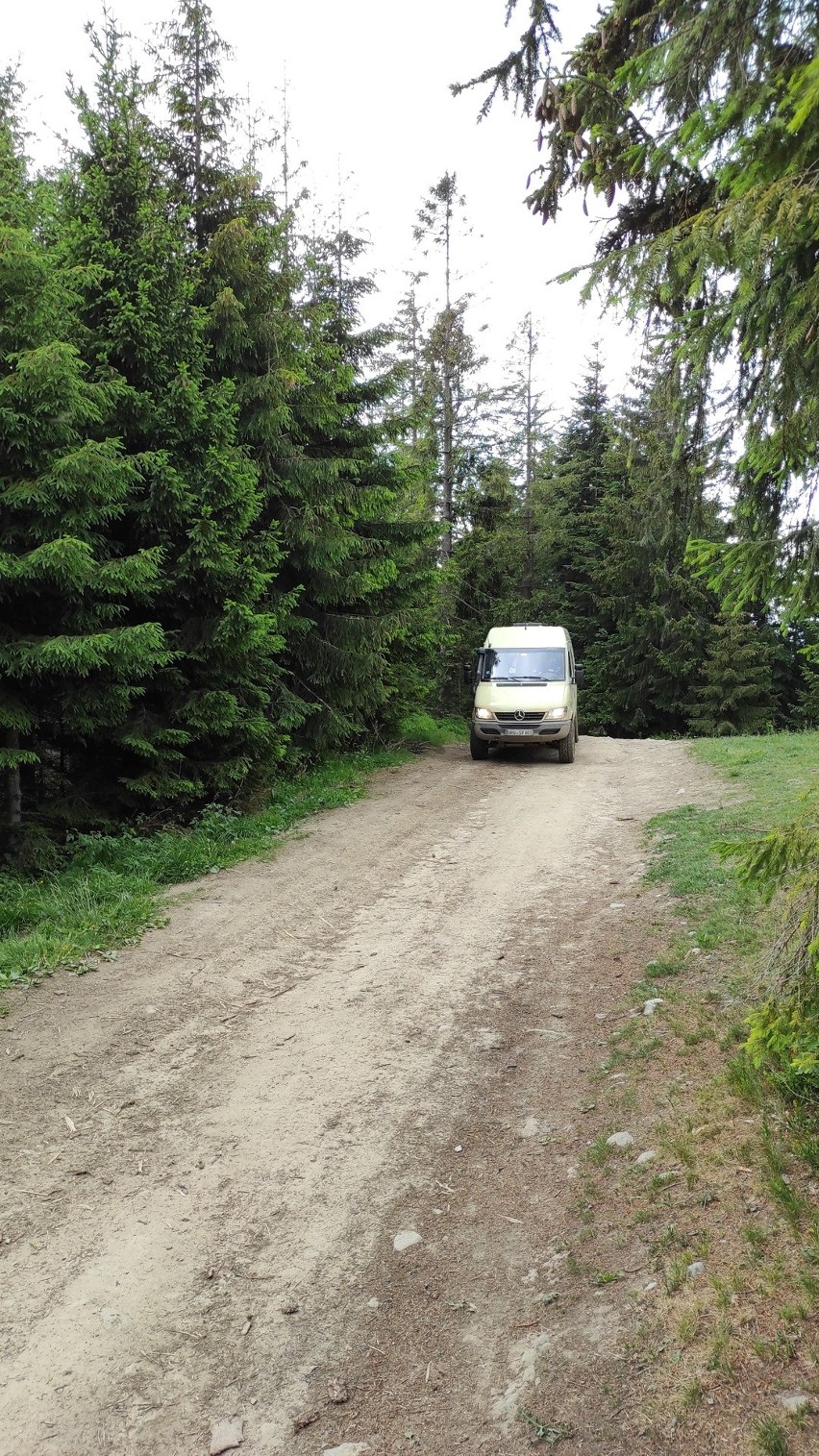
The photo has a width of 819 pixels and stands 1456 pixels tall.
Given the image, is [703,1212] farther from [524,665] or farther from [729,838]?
[524,665]

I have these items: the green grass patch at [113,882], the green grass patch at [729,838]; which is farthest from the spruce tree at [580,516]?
the green grass patch at [113,882]

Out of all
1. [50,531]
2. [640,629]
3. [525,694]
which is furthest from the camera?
[640,629]

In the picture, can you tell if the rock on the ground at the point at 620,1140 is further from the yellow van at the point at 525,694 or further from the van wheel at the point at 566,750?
the van wheel at the point at 566,750

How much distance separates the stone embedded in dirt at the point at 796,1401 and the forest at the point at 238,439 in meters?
2.49

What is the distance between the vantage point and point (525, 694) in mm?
14750

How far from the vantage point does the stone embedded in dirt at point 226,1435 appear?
254 cm

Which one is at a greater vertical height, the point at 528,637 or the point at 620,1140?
the point at 528,637

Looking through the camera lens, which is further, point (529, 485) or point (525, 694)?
point (529, 485)

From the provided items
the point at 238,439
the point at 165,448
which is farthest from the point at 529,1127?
the point at 238,439

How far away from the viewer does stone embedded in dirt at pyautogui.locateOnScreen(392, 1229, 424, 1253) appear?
3.36m

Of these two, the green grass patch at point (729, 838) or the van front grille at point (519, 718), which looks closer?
the green grass patch at point (729, 838)

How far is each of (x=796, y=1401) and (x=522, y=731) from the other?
40.8 ft

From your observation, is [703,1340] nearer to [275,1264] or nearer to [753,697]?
[275,1264]

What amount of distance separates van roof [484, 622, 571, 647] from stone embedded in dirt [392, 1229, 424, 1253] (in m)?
13.1
